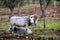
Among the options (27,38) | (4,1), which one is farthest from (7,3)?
(27,38)

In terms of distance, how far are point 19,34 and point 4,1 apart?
36.8 feet

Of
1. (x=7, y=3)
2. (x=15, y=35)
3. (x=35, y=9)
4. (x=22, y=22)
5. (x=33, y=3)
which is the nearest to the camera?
(x=15, y=35)

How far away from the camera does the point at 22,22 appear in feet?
44.1

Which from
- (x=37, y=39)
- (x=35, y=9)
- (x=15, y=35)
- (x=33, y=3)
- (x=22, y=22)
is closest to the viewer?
(x=37, y=39)

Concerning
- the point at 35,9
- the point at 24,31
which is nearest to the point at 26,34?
the point at 24,31

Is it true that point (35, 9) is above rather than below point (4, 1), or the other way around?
below

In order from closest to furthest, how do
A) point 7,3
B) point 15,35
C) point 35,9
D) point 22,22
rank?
point 15,35 < point 22,22 < point 7,3 < point 35,9

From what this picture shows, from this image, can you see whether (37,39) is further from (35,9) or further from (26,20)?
(35,9)

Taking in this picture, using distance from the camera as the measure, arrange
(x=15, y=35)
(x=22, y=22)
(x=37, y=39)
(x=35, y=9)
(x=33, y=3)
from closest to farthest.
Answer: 1. (x=37, y=39)
2. (x=15, y=35)
3. (x=22, y=22)
4. (x=35, y=9)
5. (x=33, y=3)

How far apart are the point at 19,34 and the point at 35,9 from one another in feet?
71.0

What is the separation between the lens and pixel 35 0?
41.1 meters

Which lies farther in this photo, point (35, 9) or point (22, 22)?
point (35, 9)

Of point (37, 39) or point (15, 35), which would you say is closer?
point (37, 39)

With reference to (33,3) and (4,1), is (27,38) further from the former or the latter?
(33,3)
